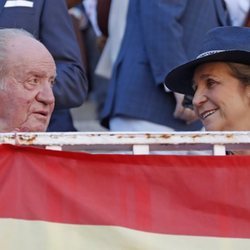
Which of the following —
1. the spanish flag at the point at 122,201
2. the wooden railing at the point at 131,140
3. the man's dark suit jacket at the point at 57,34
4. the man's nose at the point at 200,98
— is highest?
the man's dark suit jacket at the point at 57,34

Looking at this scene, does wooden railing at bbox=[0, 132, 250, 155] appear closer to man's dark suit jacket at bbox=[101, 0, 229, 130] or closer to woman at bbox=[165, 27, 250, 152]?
woman at bbox=[165, 27, 250, 152]

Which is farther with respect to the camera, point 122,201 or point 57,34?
point 57,34

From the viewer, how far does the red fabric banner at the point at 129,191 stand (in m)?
2.97

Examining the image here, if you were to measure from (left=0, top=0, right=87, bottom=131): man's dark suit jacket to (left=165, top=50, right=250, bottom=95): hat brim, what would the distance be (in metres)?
0.46

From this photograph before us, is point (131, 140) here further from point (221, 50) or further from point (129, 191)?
point (221, 50)

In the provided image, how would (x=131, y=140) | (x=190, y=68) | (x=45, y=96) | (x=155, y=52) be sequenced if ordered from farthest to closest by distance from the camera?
1. (x=155, y=52)
2. (x=190, y=68)
3. (x=45, y=96)
4. (x=131, y=140)

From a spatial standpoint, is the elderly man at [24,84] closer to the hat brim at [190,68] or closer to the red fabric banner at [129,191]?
the hat brim at [190,68]

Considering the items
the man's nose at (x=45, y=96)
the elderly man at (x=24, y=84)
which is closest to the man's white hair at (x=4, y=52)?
the elderly man at (x=24, y=84)

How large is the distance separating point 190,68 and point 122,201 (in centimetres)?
122

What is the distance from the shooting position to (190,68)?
4.10m

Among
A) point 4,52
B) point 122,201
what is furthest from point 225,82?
point 122,201

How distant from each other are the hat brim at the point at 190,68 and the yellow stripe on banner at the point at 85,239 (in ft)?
3.60

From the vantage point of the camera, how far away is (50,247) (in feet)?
9.50

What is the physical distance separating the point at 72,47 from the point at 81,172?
5.31ft
